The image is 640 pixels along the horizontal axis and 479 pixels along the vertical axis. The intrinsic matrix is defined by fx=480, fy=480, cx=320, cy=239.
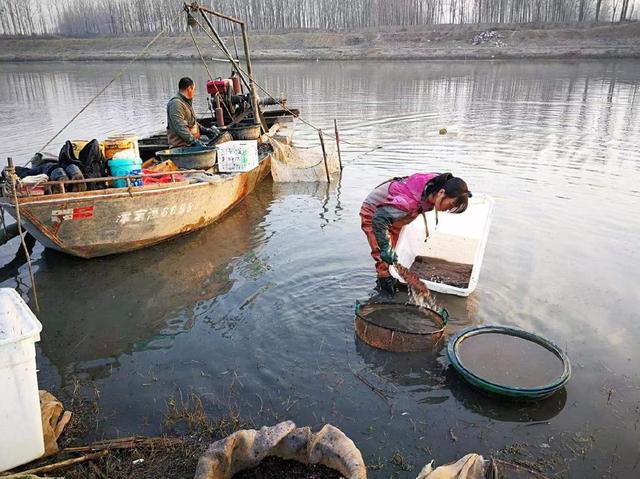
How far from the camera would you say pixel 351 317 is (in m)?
4.89

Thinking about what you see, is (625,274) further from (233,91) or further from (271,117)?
(271,117)

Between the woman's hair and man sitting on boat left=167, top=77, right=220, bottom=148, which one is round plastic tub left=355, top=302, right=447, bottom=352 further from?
man sitting on boat left=167, top=77, right=220, bottom=148

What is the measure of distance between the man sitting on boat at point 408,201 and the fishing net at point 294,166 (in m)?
5.00

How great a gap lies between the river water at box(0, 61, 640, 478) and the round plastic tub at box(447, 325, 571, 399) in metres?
0.17

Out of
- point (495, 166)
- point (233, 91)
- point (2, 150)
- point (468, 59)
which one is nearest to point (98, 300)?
point (233, 91)

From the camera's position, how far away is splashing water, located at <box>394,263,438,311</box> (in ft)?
15.7

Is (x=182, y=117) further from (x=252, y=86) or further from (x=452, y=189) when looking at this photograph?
(x=452, y=189)

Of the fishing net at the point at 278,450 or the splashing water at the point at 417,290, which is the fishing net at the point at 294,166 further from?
the fishing net at the point at 278,450

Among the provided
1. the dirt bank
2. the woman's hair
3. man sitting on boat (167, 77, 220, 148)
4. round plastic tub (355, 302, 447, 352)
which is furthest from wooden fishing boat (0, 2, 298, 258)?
the dirt bank

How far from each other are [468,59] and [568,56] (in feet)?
27.3

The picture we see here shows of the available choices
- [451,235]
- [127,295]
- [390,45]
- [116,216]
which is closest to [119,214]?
[116,216]

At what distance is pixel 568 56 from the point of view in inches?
1635

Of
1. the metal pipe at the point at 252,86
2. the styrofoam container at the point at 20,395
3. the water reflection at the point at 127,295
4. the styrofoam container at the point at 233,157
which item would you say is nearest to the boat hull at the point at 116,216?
the water reflection at the point at 127,295

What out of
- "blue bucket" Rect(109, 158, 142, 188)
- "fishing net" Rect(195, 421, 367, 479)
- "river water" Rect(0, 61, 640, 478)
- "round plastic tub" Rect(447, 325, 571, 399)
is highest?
"blue bucket" Rect(109, 158, 142, 188)
